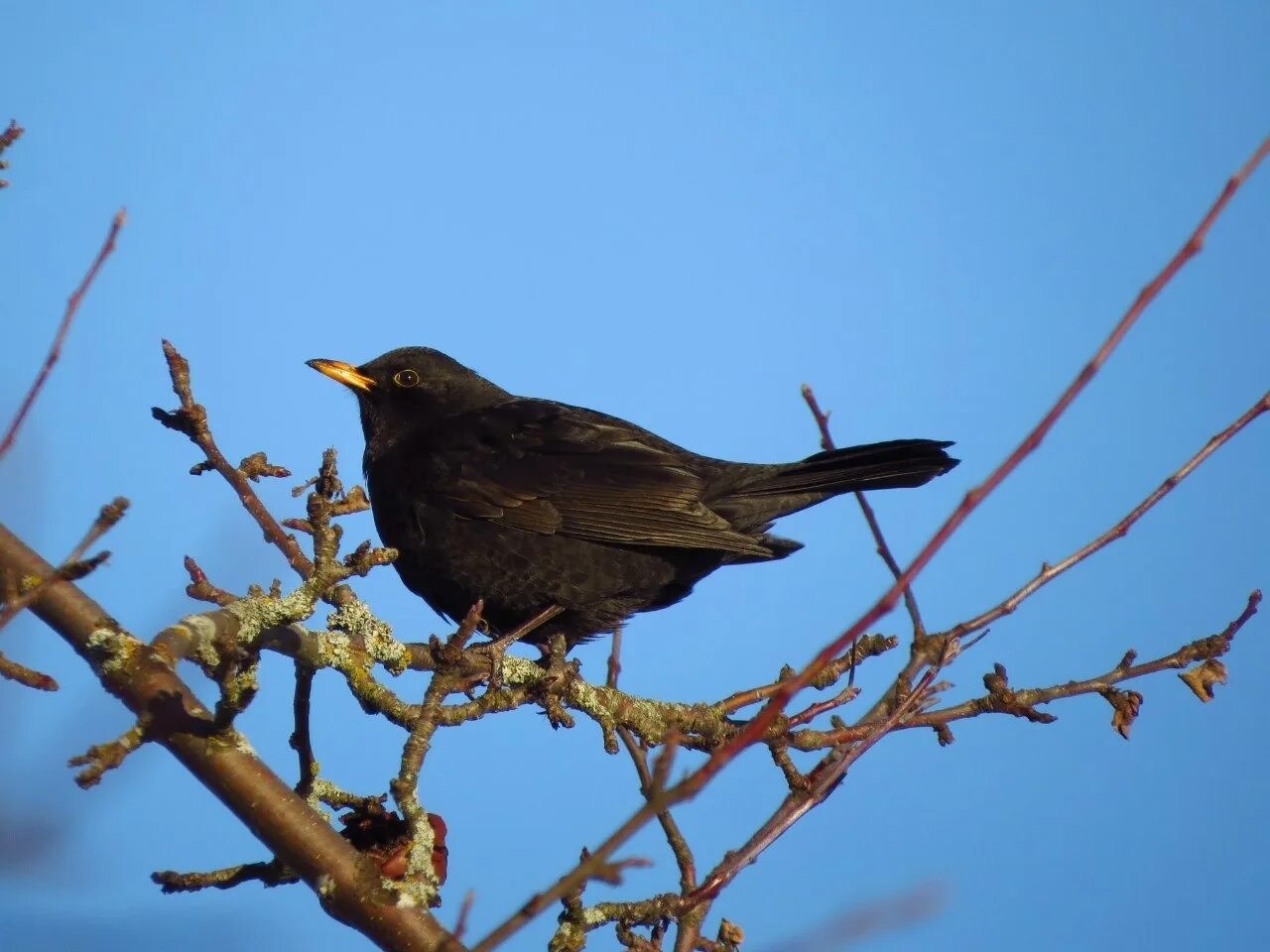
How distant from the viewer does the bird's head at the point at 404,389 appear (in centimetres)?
691

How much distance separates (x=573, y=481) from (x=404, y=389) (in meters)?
1.33

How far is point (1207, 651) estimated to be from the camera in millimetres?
3568

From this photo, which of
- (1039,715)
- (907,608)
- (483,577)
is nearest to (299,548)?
(483,577)

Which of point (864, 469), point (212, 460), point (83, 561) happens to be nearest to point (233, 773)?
point (83, 561)

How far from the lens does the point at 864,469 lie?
5.89 metres

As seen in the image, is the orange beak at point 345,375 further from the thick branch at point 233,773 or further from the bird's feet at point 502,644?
the thick branch at point 233,773

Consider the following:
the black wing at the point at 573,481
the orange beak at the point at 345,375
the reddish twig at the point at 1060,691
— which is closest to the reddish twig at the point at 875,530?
the reddish twig at the point at 1060,691

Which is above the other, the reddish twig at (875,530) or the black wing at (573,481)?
the black wing at (573,481)

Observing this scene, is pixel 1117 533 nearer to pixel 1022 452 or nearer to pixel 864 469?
pixel 1022 452

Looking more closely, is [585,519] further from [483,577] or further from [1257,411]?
[1257,411]

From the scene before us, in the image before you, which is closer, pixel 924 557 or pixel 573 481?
pixel 924 557

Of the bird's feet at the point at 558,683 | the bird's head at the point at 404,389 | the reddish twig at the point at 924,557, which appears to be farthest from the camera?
the bird's head at the point at 404,389

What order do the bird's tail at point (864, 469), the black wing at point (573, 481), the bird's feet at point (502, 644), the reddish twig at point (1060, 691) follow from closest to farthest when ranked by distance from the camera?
the reddish twig at point (1060, 691) < the bird's feet at point (502, 644) < the bird's tail at point (864, 469) < the black wing at point (573, 481)

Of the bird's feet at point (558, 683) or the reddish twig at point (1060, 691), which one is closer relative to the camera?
the reddish twig at point (1060, 691)
